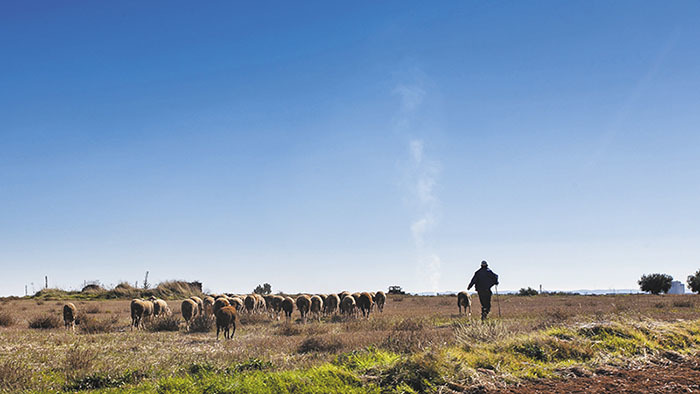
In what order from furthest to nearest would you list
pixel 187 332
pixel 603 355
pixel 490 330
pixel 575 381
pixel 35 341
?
pixel 187 332 < pixel 35 341 < pixel 490 330 < pixel 603 355 < pixel 575 381

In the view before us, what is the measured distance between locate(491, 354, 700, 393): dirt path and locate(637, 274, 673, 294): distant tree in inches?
2692

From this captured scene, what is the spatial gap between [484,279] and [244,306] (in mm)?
16032

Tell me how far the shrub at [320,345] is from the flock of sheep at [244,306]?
429cm

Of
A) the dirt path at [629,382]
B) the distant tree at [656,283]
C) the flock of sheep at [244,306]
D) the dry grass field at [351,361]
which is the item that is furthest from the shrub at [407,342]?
the distant tree at [656,283]

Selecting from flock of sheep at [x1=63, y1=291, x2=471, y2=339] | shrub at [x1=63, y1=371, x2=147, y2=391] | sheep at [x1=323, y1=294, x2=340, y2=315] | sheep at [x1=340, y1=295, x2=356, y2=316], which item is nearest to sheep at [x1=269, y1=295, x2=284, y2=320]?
flock of sheep at [x1=63, y1=291, x2=471, y2=339]

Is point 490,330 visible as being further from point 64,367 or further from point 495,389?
point 64,367

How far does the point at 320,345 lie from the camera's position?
38.9ft

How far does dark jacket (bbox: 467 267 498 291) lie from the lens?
18.1 m

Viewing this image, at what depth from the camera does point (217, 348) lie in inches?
498

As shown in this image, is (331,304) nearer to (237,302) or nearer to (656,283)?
(237,302)

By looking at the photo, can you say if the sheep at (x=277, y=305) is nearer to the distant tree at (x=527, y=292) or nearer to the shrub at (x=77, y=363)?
the shrub at (x=77, y=363)

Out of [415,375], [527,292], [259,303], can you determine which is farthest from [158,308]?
[527,292]

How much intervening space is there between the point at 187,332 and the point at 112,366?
27.9ft

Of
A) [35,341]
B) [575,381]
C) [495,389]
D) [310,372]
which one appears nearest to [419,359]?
[495,389]
